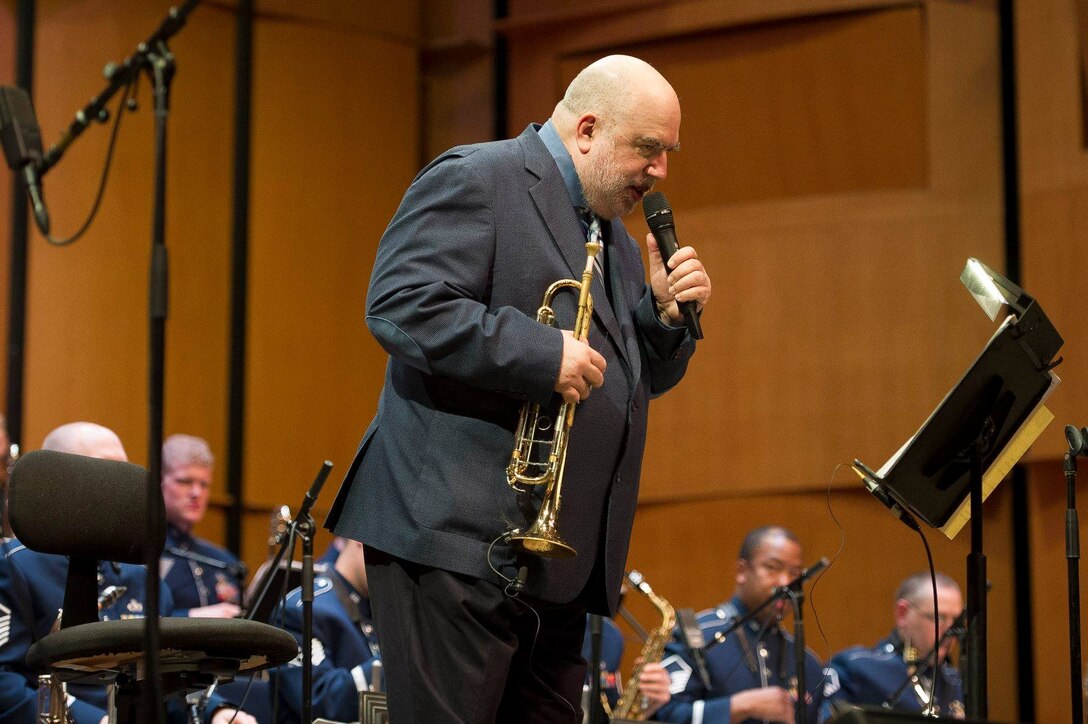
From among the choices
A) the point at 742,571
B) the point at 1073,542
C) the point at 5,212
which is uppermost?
the point at 5,212

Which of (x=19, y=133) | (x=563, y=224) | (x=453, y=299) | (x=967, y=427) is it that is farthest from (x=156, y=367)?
(x=19, y=133)

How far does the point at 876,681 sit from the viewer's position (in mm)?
6141

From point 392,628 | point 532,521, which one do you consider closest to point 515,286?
point 532,521

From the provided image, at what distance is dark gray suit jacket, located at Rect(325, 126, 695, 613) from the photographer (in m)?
2.43

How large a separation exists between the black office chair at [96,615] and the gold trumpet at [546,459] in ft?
2.26

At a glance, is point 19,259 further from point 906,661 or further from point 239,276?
point 906,661

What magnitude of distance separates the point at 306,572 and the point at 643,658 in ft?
8.32

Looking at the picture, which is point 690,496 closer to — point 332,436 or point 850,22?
point 332,436

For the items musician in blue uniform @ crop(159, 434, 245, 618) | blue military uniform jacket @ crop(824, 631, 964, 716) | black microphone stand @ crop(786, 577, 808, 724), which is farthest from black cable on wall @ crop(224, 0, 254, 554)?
black microphone stand @ crop(786, 577, 808, 724)

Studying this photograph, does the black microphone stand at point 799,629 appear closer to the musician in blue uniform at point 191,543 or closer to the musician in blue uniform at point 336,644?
the musician in blue uniform at point 336,644

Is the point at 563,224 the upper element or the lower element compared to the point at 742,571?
upper

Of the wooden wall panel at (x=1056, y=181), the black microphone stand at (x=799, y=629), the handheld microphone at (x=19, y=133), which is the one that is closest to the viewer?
the black microphone stand at (x=799, y=629)

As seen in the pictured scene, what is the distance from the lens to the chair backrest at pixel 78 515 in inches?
117

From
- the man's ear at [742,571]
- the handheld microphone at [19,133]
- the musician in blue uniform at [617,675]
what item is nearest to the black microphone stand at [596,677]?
the musician in blue uniform at [617,675]
